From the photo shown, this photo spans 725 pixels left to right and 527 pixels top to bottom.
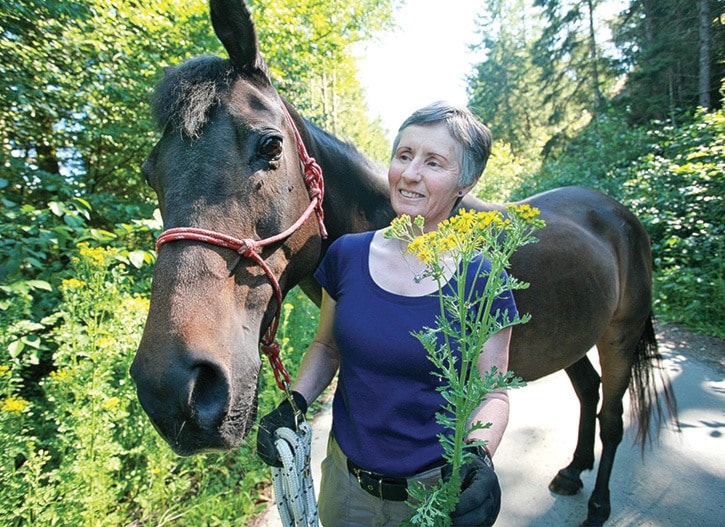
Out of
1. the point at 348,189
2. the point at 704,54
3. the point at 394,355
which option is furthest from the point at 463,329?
the point at 704,54

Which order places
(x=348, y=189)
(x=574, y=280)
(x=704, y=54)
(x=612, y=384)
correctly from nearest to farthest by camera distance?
(x=348, y=189)
(x=574, y=280)
(x=612, y=384)
(x=704, y=54)

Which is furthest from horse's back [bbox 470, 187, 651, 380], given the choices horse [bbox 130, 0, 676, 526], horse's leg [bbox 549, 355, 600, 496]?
horse's leg [bbox 549, 355, 600, 496]

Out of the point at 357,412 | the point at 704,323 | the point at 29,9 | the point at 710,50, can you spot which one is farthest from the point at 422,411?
the point at 710,50

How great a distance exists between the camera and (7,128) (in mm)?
4457

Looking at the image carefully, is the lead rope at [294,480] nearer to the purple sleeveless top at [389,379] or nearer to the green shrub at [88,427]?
the purple sleeveless top at [389,379]

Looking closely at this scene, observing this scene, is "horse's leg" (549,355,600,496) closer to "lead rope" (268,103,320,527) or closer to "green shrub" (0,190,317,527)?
"green shrub" (0,190,317,527)

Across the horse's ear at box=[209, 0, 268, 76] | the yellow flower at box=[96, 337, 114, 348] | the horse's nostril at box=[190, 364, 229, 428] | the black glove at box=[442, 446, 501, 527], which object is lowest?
the black glove at box=[442, 446, 501, 527]

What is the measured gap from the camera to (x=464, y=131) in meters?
1.45

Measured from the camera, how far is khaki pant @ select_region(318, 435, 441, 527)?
4.50ft

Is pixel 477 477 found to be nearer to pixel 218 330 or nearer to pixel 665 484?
pixel 218 330

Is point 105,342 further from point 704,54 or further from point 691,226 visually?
point 704,54

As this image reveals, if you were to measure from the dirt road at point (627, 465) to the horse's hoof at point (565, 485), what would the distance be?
0.04 m

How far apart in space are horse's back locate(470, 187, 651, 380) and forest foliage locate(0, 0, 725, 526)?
51.7 inches

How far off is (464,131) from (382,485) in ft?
4.36
